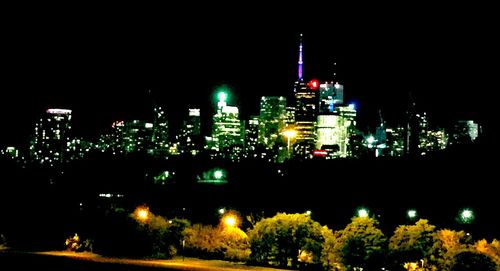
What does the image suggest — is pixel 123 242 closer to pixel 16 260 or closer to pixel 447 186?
pixel 16 260

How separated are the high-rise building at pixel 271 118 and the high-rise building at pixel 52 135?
98.5ft

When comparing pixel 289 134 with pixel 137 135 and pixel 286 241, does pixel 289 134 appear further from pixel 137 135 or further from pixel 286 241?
pixel 286 241

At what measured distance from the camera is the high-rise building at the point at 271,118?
349 ft

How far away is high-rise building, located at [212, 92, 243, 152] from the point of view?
10688 cm

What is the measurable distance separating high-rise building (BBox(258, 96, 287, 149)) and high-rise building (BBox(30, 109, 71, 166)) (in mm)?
30020

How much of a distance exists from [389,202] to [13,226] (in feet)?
88.8

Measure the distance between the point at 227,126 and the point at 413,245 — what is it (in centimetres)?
8856

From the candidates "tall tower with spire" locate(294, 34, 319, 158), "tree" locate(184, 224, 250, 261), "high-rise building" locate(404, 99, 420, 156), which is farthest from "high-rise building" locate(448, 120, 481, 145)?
"tree" locate(184, 224, 250, 261)

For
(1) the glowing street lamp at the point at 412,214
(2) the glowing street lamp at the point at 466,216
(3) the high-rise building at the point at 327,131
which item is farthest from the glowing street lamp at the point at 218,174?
(3) the high-rise building at the point at 327,131

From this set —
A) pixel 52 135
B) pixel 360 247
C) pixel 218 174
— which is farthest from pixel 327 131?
pixel 360 247

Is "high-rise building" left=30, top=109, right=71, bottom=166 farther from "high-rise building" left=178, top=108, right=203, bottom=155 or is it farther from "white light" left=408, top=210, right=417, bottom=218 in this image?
"white light" left=408, top=210, right=417, bottom=218

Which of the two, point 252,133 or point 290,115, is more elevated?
point 290,115

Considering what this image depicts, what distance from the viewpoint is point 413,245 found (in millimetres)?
19828

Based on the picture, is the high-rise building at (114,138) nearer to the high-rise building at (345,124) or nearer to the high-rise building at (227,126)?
the high-rise building at (227,126)
